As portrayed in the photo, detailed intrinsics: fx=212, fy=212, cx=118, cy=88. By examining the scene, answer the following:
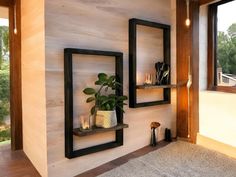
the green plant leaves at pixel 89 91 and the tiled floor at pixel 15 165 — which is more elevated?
the green plant leaves at pixel 89 91

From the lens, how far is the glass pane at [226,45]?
212 cm

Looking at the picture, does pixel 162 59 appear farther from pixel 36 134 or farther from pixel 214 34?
pixel 36 134

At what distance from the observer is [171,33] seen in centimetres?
240

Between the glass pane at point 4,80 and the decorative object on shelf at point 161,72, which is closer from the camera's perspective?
Answer: the decorative object on shelf at point 161,72

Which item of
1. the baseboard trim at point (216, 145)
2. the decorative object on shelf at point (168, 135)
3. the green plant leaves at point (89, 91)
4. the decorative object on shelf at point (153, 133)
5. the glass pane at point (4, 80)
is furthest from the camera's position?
the glass pane at point (4, 80)

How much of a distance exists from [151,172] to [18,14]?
1.95 meters

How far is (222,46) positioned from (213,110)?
684 mm

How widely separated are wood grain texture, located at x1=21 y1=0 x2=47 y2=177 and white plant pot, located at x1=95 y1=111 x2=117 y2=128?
416 millimetres

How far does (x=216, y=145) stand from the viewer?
2.08 meters

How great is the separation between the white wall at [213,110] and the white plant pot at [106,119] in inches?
41.8

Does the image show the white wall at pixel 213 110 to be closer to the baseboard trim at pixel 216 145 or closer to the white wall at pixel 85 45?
the baseboard trim at pixel 216 145

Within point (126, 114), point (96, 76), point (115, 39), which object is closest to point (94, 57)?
point (96, 76)

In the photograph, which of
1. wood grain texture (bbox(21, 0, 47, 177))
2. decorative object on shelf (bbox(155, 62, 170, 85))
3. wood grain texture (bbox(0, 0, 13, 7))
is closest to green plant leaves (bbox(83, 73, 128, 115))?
wood grain texture (bbox(21, 0, 47, 177))

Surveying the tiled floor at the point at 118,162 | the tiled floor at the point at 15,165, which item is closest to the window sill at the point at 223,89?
the tiled floor at the point at 118,162
